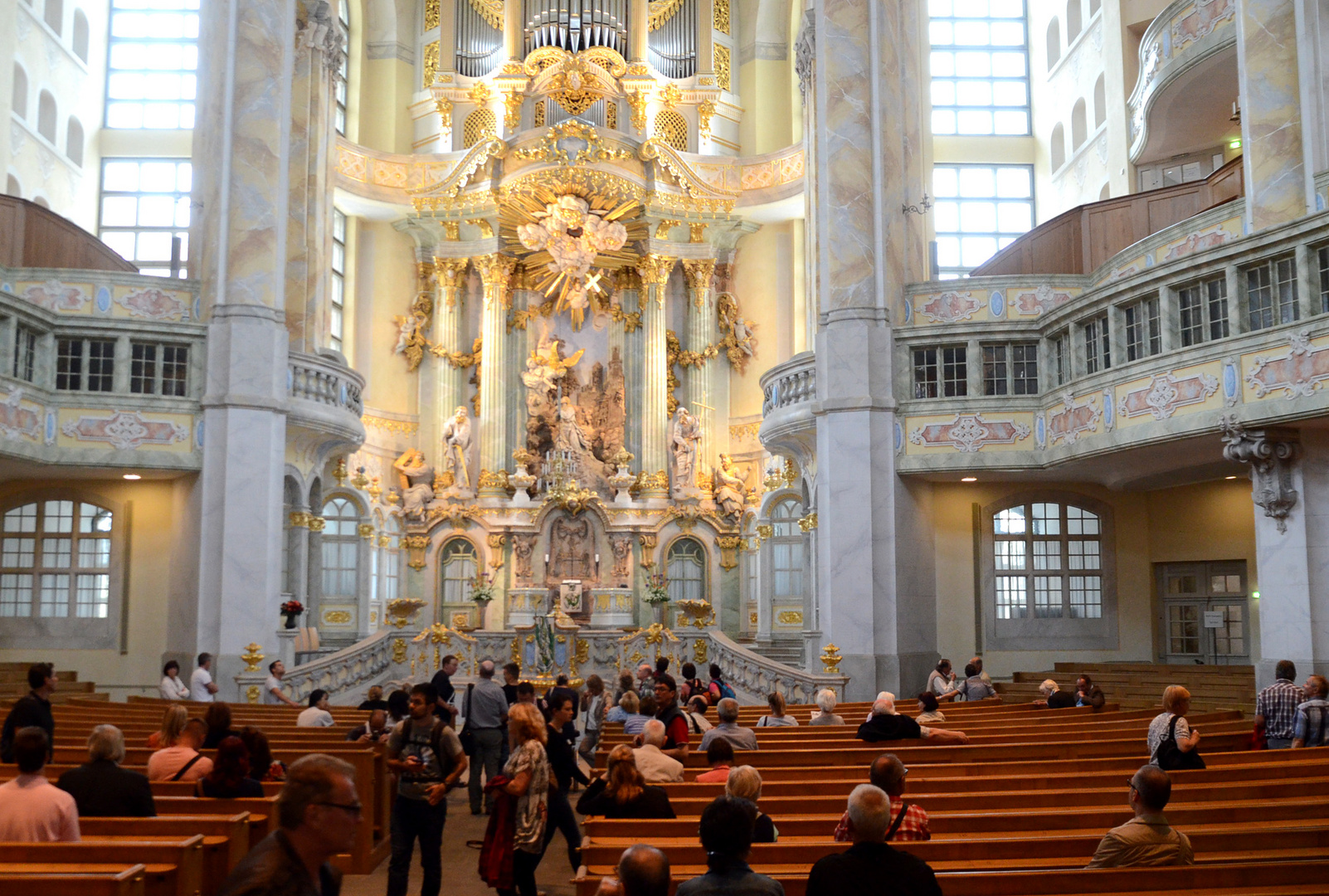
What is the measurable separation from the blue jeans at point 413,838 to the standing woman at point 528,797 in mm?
545

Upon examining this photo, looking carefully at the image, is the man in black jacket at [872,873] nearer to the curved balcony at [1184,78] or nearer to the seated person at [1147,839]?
the seated person at [1147,839]

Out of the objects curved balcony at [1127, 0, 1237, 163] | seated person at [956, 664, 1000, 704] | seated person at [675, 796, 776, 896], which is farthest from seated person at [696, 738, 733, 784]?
curved balcony at [1127, 0, 1237, 163]

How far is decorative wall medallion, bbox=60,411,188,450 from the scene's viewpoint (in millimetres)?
21094

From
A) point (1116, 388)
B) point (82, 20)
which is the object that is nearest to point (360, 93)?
point (82, 20)

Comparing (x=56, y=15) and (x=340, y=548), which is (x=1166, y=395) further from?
(x=56, y=15)

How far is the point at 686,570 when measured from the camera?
33062 mm

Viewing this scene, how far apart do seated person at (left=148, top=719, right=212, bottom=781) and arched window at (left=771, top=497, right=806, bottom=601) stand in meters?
22.3

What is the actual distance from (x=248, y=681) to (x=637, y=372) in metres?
16.7

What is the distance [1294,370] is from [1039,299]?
7195 mm

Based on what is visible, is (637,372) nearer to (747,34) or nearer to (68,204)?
(747,34)

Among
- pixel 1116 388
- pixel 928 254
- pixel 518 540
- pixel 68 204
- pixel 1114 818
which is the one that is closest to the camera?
pixel 1114 818

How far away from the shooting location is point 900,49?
2394 cm

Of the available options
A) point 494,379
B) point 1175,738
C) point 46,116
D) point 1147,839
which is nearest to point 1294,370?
point 1175,738

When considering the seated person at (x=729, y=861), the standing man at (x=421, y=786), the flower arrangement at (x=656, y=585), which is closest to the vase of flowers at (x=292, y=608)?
the flower arrangement at (x=656, y=585)
